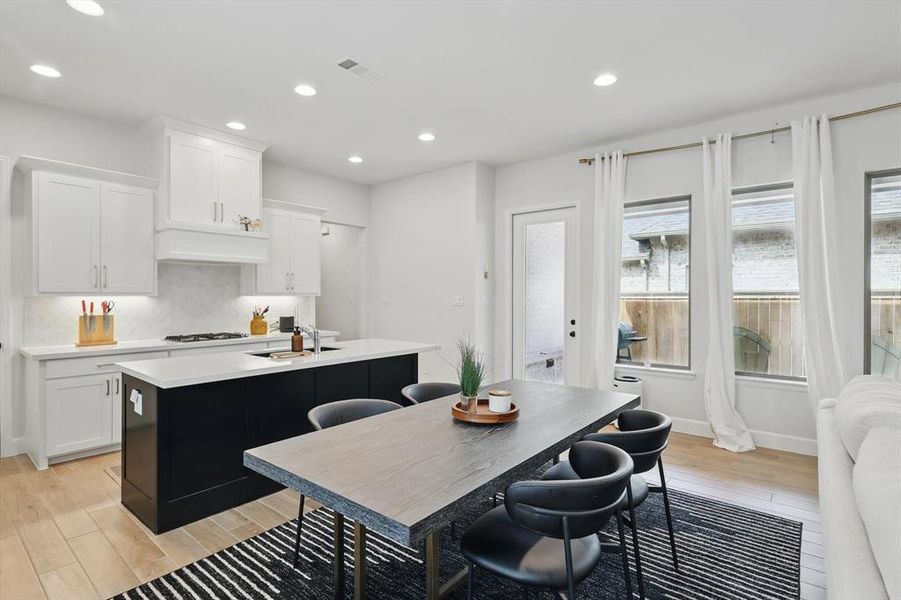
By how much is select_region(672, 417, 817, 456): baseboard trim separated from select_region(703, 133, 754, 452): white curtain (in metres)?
0.14

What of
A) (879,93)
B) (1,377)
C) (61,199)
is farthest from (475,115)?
(1,377)

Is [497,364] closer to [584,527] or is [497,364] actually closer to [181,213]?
[181,213]

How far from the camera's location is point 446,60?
10.5 feet

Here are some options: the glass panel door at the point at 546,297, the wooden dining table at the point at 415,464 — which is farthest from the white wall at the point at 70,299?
the wooden dining table at the point at 415,464

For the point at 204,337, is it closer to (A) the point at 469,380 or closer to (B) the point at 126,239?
(B) the point at 126,239

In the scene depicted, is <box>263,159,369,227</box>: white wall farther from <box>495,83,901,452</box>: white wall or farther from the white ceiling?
<box>495,83,901,452</box>: white wall

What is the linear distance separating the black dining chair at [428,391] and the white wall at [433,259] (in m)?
2.52

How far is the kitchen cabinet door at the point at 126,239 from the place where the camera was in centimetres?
403

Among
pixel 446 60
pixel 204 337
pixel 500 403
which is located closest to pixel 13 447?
pixel 204 337

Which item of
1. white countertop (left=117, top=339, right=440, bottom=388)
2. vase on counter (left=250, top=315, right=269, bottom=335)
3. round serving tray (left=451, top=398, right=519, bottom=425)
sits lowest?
round serving tray (left=451, top=398, right=519, bottom=425)

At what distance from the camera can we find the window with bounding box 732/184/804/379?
4035 mm

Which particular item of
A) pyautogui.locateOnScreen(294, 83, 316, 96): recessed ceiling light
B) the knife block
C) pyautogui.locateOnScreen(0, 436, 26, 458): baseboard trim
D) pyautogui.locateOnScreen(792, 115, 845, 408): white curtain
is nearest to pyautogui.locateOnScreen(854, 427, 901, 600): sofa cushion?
pyautogui.locateOnScreen(792, 115, 845, 408): white curtain

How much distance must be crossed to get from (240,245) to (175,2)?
2.49m

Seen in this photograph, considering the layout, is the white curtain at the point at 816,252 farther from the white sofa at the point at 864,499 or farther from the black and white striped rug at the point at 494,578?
the white sofa at the point at 864,499
